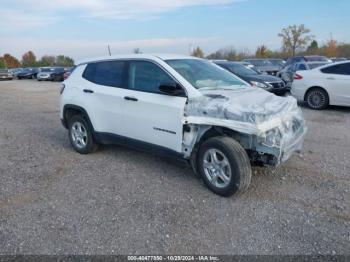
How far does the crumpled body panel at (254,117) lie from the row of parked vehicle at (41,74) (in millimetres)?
24858

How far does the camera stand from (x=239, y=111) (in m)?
3.89

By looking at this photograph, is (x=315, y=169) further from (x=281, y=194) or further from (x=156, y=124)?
(x=156, y=124)

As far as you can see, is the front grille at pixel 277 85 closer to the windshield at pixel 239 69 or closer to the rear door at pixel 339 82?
the windshield at pixel 239 69

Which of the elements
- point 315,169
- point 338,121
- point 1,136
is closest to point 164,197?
point 315,169

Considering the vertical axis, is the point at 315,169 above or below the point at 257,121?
below

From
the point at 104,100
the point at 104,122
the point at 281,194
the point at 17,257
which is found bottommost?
the point at 17,257

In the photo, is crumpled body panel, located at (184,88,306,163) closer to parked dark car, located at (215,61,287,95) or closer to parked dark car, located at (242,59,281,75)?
parked dark car, located at (215,61,287,95)

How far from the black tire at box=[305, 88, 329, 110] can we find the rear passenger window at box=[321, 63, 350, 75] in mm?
558

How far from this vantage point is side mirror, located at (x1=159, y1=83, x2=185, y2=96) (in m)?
4.33

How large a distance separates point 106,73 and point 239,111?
253cm

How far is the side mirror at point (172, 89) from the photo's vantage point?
4.33 metres

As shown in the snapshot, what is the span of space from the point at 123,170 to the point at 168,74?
163 centimetres

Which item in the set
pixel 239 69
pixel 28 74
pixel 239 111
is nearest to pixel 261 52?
pixel 28 74

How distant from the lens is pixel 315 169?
4.95 meters
